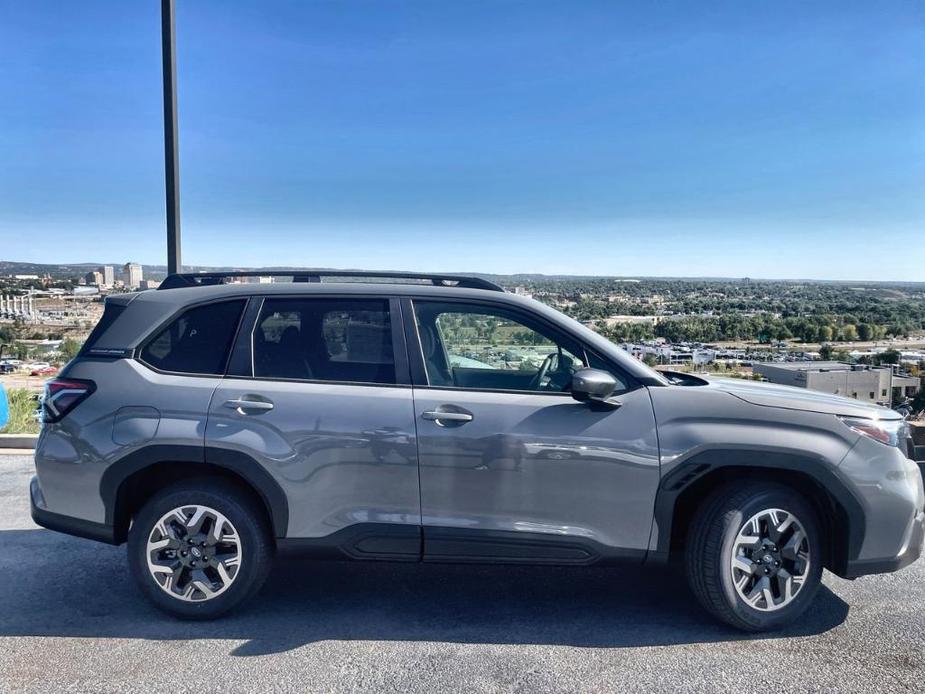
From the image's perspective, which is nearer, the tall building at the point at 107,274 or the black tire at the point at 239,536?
the black tire at the point at 239,536

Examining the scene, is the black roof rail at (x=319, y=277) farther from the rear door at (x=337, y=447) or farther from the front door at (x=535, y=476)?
the front door at (x=535, y=476)

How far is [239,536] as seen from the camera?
12.3 ft

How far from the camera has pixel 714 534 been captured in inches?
144

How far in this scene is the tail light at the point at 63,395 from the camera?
3.86 meters

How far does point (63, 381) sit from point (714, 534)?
11.6 feet

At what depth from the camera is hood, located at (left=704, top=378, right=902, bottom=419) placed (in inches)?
148

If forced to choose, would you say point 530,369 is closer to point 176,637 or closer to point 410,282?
point 410,282

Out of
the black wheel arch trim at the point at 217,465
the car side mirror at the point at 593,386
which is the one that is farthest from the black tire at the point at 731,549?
the black wheel arch trim at the point at 217,465

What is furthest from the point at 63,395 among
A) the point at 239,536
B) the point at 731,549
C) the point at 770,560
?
the point at 770,560

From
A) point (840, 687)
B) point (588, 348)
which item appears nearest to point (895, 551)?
point (840, 687)

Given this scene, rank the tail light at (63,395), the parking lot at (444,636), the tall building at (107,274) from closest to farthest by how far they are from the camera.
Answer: the parking lot at (444,636) → the tail light at (63,395) → the tall building at (107,274)

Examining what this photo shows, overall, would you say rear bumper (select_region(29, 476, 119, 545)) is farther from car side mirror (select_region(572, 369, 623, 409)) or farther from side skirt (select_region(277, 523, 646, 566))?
car side mirror (select_region(572, 369, 623, 409))

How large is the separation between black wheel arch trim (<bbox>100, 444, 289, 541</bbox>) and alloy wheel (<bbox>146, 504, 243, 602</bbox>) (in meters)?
0.23

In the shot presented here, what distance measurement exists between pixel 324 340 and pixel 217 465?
2.84 ft
